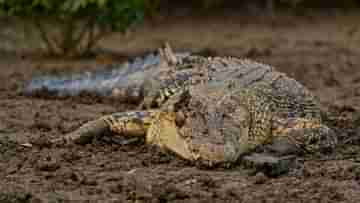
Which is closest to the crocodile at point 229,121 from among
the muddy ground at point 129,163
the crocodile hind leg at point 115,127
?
the crocodile hind leg at point 115,127

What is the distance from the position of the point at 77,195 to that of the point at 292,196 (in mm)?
1125

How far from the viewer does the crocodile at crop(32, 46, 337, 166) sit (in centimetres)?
448

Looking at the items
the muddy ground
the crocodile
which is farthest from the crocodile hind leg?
the muddy ground

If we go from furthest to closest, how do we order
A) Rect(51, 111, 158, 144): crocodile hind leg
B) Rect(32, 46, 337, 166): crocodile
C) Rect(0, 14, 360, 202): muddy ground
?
1. Rect(51, 111, 158, 144): crocodile hind leg
2. Rect(32, 46, 337, 166): crocodile
3. Rect(0, 14, 360, 202): muddy ground

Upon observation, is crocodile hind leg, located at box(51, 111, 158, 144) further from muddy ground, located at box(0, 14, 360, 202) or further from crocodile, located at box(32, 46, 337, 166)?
muddy ground, located at box(0, 14, 360, 202)

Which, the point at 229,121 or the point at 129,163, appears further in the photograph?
the point at 129,163

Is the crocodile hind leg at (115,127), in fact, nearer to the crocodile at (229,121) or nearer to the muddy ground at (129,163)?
the crocodile at (229,121)

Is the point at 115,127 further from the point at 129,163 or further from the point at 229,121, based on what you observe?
the point at 229,121

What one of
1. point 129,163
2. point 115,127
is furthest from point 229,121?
point 115,127

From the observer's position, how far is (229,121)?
15.2ft

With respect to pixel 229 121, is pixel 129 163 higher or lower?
lower

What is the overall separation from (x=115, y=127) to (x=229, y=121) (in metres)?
1.16

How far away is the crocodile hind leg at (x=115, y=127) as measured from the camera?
539cm

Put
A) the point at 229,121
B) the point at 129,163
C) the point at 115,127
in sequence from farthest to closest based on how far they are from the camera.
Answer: the point at 115,127 < the point at 129,163 < the point at 229,121
